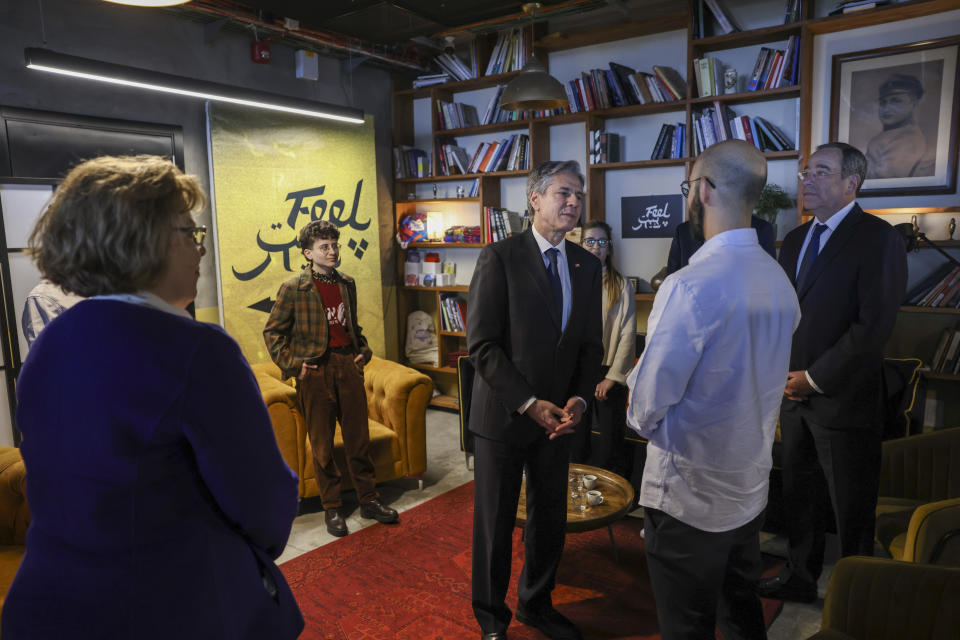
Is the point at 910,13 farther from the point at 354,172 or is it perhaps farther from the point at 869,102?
the point at 354,172

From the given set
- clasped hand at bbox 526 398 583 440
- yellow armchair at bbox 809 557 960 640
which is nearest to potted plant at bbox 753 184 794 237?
clasped hand at bbox 526 398 583 440

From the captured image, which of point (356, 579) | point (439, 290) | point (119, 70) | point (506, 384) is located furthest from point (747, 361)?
point (439, 290)

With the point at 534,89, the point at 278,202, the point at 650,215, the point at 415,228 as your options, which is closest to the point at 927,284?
the point at 650,215

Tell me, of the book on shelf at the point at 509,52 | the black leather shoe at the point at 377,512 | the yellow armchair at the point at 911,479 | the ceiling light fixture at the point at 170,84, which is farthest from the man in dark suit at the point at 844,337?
the ceiling light fixture at the point at 170,84

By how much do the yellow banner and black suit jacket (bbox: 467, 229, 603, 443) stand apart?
2.79 m

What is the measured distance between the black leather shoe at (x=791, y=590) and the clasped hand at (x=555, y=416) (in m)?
1.18

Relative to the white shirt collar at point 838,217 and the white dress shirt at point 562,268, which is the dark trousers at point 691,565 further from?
the white shirt collar at point 838,217

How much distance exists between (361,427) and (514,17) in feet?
10.1

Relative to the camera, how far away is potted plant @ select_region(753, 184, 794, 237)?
392 centimetres

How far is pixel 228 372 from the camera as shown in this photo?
3.39 ft

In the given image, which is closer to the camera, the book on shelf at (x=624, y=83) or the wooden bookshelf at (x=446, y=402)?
the book on shelf at (x=624, y=83)

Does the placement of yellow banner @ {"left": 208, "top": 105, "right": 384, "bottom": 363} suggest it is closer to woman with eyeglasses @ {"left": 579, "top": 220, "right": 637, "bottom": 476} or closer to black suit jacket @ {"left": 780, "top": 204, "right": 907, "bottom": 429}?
woman with eyeglasses @ {"left": 579, "top": 220, "right": 637, "bottom": 476}

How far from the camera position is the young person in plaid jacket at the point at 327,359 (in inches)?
131

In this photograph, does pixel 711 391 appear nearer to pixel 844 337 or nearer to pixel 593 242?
pixel 844 337
